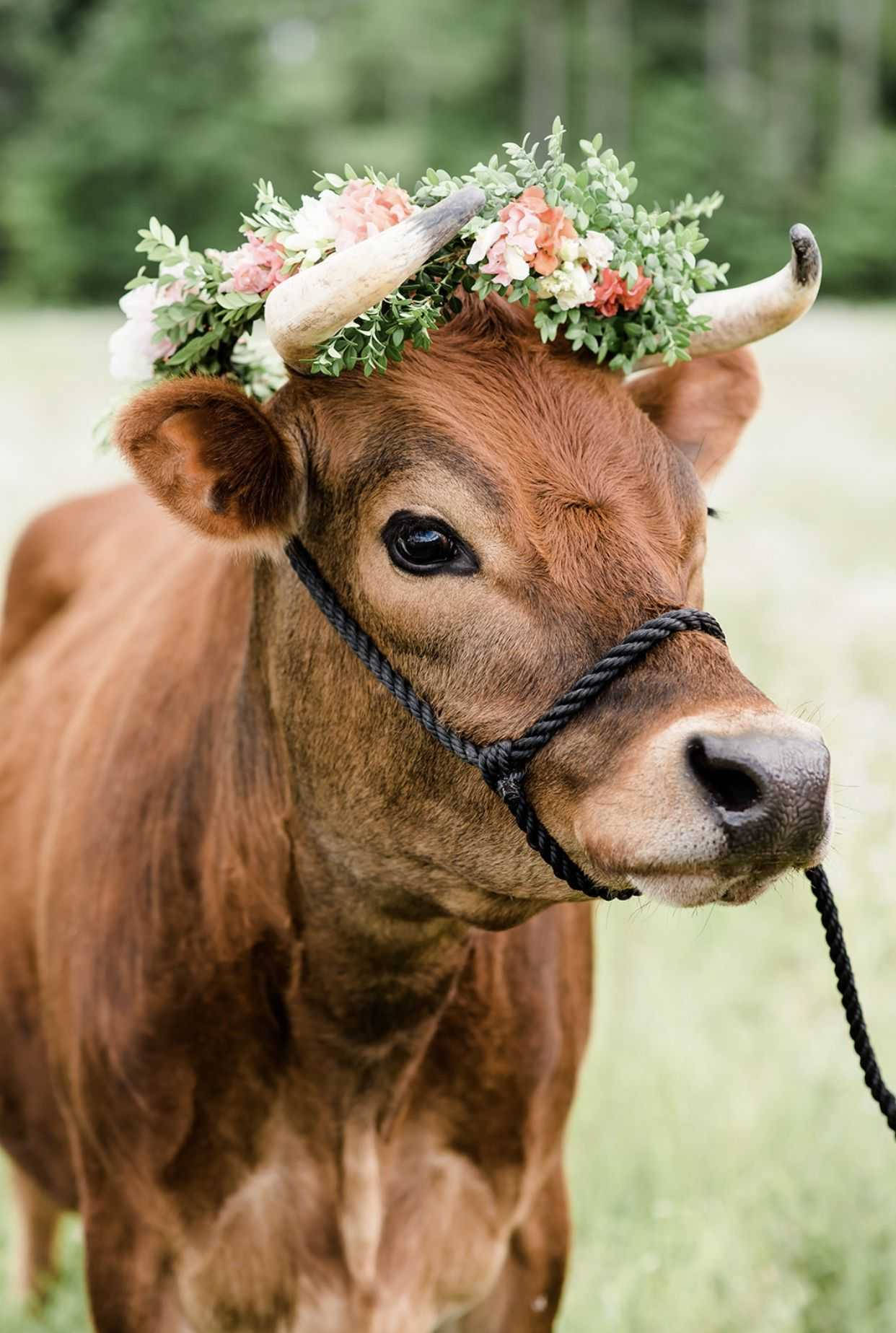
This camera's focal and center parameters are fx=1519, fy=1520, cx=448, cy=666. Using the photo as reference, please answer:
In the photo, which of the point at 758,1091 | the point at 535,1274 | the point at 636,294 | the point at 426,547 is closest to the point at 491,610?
the point at 426,547

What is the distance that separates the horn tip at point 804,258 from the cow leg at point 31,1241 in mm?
3731

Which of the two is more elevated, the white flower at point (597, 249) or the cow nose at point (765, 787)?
the white flower at point (597, 249)

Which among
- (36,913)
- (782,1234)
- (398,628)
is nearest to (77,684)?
(36,913)

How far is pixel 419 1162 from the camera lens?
3.29m

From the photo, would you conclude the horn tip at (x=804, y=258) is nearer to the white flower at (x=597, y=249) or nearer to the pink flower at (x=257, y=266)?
the white flower at (x=597, y=249)

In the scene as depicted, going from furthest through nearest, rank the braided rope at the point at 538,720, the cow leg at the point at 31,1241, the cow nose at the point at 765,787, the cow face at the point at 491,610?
the cow leg at the point at 31,1241 < the braided rope at the point at 538,720 < the cow face at the point at 491,610 < the cow nose at the point at 765,787

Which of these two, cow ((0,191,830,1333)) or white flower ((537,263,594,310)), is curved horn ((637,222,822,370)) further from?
white flower ((537,263,594,310))

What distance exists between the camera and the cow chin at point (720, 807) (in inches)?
83.0

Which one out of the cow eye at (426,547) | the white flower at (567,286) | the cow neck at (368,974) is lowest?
the cow neck at (368,974)

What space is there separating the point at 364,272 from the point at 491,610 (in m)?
0.57

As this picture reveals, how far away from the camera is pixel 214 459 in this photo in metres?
2.72

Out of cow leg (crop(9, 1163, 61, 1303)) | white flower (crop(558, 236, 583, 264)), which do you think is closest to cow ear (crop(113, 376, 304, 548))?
white flower (crop(558, 236, 583, 264))

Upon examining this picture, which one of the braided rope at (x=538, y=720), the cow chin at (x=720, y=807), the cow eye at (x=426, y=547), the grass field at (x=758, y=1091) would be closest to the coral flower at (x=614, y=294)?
the cow eye at (x=426, y=547)

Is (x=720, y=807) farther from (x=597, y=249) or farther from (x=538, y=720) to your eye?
(x=597, y=249)
